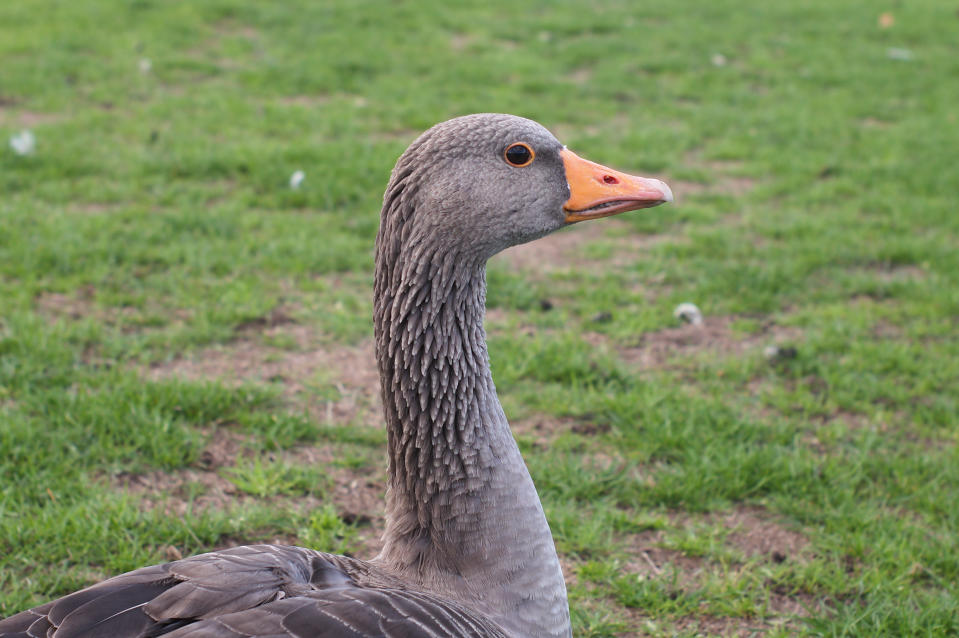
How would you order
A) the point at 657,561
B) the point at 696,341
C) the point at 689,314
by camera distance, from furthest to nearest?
the point at 689,314 → the point at 696,341 → the point at 657,561

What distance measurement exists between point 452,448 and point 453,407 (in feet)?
0.40

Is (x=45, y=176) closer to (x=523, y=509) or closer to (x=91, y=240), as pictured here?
(x=91, y=240)

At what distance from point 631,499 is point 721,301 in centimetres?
220

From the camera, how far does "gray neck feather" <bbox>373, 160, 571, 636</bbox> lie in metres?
2.62

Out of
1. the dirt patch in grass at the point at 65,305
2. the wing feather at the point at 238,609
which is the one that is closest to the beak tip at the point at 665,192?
the wing feather at the point at 238,609

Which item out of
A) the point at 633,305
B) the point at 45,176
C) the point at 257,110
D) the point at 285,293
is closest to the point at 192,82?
the point at 257,110

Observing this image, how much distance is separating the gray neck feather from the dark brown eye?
30cm

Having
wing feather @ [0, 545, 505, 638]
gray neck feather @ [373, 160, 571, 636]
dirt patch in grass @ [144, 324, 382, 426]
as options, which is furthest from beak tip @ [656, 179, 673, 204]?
dirt patch in grass @ [144, 324, 382, 426]

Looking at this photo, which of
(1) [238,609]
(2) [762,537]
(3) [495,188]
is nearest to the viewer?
(1) [238,609]

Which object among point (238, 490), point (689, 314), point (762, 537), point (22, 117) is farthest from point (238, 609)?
point (22, 117)

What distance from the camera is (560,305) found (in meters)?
5.69

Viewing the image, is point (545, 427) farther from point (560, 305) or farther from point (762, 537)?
point (560, 305)

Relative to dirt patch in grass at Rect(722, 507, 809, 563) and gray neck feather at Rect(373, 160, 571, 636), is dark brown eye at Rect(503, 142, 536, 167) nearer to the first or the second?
gray neck feather at Rect(373, 160, 571, 636)

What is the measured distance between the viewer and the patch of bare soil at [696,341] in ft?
17.0
